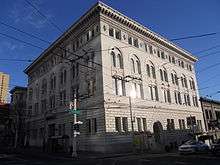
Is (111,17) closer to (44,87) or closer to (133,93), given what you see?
(133,93)

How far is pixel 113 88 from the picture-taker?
32781 mm

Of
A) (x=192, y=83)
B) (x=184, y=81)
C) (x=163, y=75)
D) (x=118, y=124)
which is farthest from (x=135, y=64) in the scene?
(x=192, y=83)

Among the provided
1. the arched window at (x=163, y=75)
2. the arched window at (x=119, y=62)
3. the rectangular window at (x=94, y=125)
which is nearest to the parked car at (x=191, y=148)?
the rectangular window at (x=94, y=125)

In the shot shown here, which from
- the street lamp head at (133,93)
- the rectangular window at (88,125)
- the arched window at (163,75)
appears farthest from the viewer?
the arched window at (163,75)

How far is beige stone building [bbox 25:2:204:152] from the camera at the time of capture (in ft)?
105

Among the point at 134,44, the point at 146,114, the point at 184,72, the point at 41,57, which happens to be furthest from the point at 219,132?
the point at 41,57

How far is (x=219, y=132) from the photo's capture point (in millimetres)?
46531

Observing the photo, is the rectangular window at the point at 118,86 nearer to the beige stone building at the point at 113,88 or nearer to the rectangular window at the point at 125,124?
the beige stone building at the point at 113,88

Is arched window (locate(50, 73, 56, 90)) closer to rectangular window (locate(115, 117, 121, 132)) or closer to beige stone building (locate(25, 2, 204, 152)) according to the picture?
beige stone building (locate(25, 2, 204, 152))

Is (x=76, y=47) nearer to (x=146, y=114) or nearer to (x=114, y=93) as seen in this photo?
(x=114, y=93)

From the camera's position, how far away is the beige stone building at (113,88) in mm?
31953

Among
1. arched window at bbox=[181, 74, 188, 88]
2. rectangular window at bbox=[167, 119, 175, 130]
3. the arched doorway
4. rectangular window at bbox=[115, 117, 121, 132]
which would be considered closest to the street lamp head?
rectangular window at bbox=[115, 117, 121, 132]

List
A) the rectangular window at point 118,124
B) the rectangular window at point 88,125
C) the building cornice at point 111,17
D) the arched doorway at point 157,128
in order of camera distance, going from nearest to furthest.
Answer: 1. the rectangular window at point 118,124
2. the rectangular window at point 88,125
3. the building cornice at point 111,17
4. the arched doorway at point 157,128

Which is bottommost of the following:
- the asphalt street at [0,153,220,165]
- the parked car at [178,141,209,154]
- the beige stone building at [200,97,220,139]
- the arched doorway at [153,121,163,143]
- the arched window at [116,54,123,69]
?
the asphalt street at [0,153,220,165]
